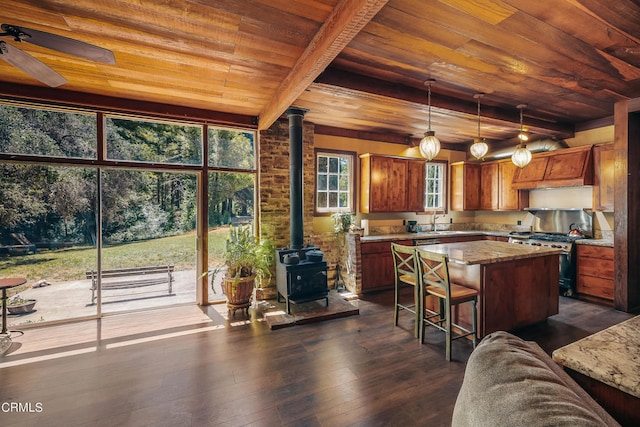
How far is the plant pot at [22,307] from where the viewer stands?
3504 mm

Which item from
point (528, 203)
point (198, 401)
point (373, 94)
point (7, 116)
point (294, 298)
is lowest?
point (198, 401)

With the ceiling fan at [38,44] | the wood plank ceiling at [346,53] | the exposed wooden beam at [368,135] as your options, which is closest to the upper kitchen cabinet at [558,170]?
the wood plank ceiling at [346,53]

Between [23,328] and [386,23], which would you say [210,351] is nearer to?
[23,328]

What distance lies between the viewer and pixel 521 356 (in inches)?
34.8

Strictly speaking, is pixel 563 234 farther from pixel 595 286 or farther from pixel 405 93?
pixel 405 93

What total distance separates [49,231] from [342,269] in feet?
13.7

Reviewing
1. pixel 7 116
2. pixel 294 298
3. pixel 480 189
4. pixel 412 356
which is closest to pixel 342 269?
pixel 294 298

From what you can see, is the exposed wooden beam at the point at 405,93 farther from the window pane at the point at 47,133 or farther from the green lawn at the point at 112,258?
the window pane at the point at 47,133

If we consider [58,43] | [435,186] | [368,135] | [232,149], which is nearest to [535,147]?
[435,186]

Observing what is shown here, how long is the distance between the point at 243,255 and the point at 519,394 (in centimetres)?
371

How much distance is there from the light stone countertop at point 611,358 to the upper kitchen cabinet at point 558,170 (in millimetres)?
4758

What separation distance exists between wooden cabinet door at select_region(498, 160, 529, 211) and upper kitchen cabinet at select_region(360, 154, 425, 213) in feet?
5.63

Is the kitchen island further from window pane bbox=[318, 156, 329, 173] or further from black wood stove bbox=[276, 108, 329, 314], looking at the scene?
window pane bbox=[318, 156, 329, 173]

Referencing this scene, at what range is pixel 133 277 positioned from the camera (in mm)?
4137
